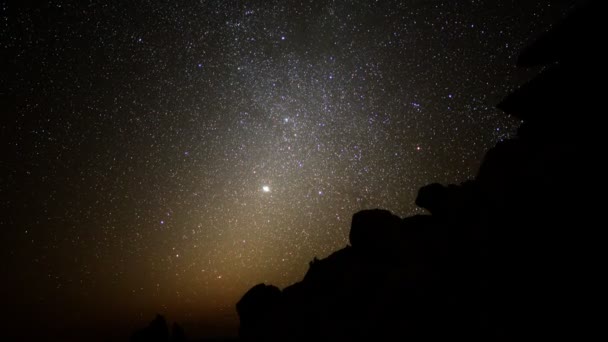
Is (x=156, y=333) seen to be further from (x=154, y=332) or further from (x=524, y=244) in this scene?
(x=524, y=244)

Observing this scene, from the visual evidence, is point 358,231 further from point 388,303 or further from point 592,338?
point 592,338

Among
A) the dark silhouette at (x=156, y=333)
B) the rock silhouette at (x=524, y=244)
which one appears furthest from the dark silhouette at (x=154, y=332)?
the rock silhouette at (x=524, y=244)

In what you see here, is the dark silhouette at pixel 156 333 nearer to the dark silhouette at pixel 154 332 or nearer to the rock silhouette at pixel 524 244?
the dark silhouette at pixel 154 332

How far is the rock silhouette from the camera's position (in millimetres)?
6051

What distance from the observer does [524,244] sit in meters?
6.96

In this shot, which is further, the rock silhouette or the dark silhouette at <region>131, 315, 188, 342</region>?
the dark silhouette at <region>131, 315, 188, 342</region>

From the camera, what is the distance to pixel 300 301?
14.2 meters

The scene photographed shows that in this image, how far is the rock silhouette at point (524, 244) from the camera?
6.05 meters

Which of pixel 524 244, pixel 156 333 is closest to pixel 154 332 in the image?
pixel 156 333

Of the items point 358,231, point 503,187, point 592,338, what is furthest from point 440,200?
point 592,338

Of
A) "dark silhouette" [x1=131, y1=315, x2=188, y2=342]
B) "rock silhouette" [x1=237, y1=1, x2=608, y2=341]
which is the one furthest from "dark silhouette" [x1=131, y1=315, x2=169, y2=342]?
"rock silhouette" [x1=237, y1=1, x2=608, y2=341]

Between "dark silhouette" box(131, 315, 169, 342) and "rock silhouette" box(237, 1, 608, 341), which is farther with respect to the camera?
"dark silhouette" box(131, 315, 169, 342)

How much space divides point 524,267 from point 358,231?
870 centimetres

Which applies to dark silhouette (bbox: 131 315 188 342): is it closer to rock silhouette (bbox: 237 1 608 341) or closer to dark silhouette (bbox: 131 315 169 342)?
dark silhouette (bbox: 131 315 169 342)
